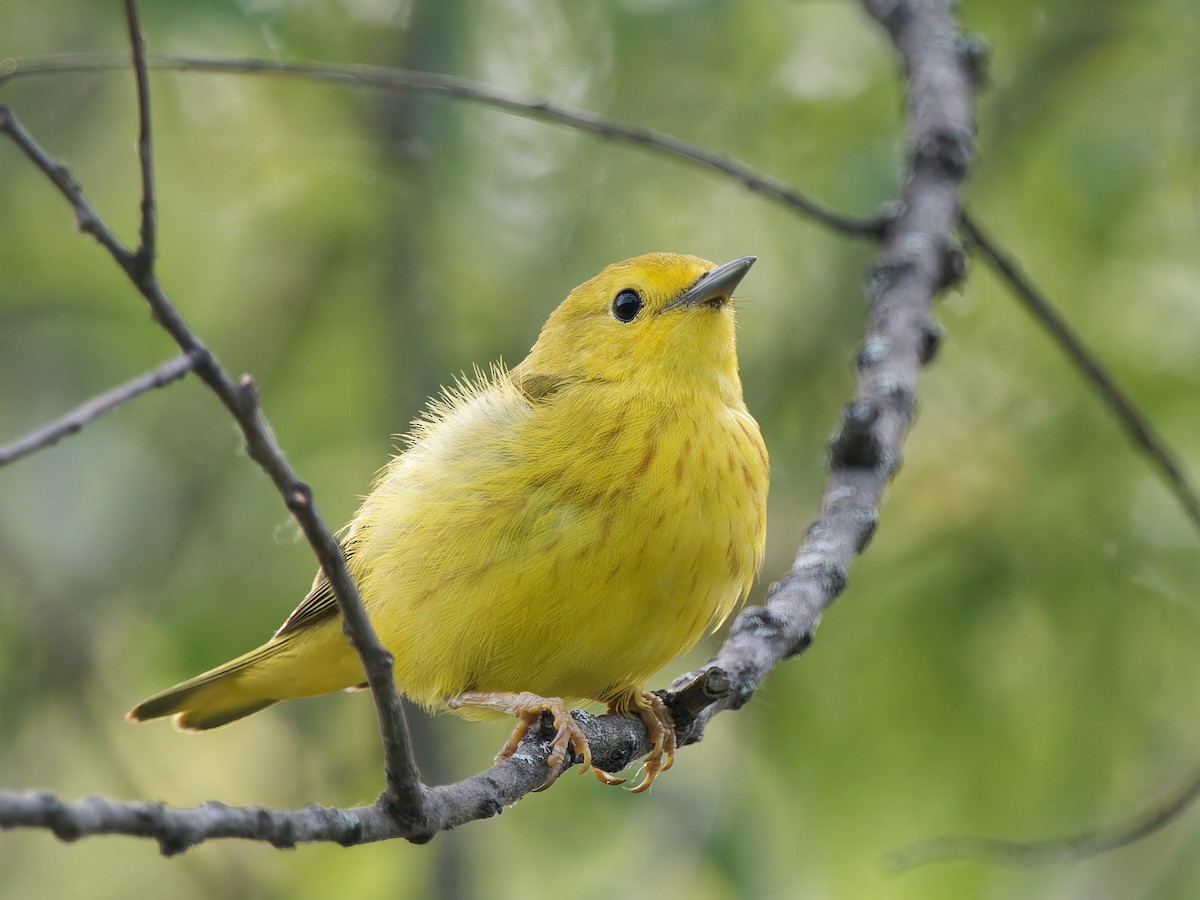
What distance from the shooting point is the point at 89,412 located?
63.2 inches

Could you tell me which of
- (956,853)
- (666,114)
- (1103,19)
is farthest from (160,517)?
(1103,19)

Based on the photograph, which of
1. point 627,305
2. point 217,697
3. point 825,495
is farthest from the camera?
point 217,697

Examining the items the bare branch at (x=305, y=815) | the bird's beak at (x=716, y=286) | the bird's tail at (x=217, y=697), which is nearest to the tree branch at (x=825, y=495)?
the bare branch at (x=305, y=815)

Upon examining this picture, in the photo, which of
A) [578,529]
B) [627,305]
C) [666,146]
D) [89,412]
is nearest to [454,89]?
[666,146]

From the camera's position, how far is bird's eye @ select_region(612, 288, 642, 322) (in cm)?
447

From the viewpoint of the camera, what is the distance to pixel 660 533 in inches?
141

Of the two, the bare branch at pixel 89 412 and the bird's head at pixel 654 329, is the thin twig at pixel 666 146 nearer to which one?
the bird's head at pixel 654 329

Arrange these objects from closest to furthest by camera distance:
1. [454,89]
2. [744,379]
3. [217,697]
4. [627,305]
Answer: [454,89] → [627,305] → [217,697] → [744,379]

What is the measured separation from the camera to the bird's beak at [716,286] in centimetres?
426

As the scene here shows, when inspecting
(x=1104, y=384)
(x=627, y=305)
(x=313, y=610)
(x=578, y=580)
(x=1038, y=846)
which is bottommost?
(x=1038, y=846)

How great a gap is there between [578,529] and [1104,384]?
1.79 metres

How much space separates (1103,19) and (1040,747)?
3.41 meters

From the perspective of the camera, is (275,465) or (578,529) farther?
(578,529)

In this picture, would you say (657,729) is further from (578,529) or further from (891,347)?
(891,347)
